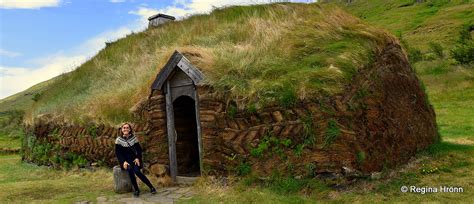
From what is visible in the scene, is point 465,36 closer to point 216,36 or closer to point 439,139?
point 439,139

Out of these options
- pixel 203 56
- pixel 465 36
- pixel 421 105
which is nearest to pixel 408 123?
pixel 421 105

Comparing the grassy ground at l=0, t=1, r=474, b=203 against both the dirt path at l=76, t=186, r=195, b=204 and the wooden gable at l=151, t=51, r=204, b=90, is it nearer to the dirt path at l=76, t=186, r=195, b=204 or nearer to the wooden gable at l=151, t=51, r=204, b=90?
the dirt path at l=76, t=186, r=195, b=204

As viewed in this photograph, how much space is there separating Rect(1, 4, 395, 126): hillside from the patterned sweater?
6.34 ft

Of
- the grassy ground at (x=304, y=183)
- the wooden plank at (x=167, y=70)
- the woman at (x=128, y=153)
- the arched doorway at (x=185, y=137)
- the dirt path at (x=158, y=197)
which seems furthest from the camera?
the arched doorway at (x=185, y=137)

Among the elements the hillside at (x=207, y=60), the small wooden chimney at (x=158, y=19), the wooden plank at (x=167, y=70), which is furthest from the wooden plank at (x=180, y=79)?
the small wooden chimney at (x=158, y=19)

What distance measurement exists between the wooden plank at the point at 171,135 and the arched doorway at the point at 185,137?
19 cm

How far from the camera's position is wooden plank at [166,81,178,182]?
9.22 m

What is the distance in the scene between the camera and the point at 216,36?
11727 millimetres

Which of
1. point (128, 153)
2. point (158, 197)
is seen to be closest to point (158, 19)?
point (128, 153)

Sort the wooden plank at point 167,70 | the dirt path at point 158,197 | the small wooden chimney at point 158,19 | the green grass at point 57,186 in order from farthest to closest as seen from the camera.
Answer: the small wooden chimney at point 158,19 → the wooden plank at point 167,70 → the green grass at point 57,186 → the dirt path at point 158,197

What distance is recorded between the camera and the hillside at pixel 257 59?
26.4 feet

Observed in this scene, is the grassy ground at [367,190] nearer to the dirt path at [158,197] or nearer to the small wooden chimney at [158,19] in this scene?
the dirt path at [158,197]

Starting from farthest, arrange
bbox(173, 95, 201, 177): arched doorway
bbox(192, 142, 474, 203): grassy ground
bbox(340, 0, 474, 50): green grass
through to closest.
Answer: bbox(340, 0, 474, 50): green grass, bbox(173, 95, 201, 177): arched doorway, bbox(192, 142, 474, 203): grassy ground

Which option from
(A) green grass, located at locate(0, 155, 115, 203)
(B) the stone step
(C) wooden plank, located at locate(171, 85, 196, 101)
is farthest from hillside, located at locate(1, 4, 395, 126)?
(B) the stone step
